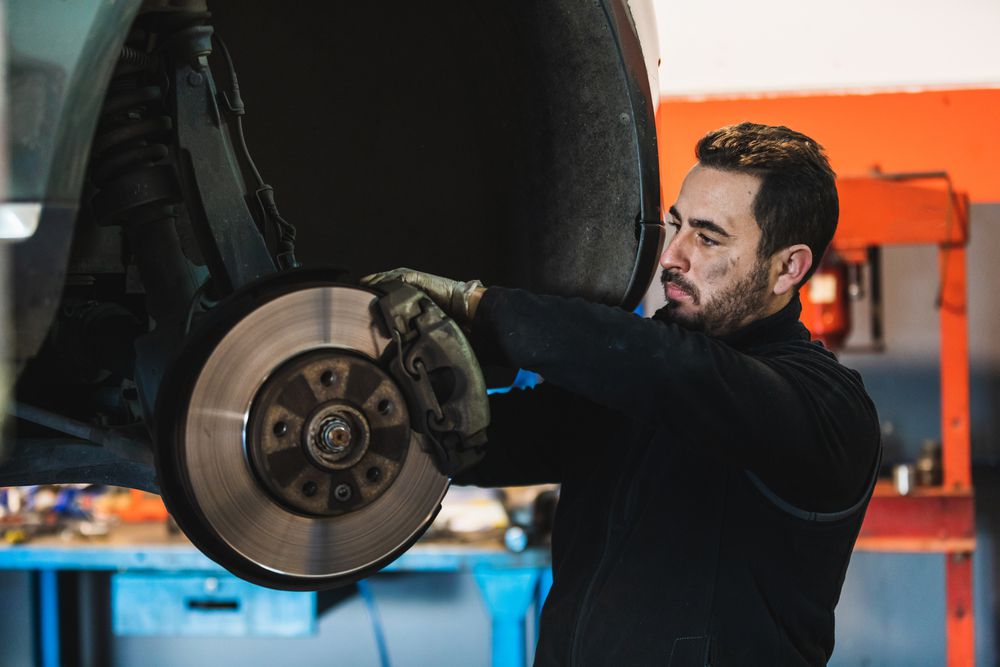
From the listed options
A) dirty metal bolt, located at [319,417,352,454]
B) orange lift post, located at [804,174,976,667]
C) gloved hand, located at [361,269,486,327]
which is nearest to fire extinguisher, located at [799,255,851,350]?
orange lift post, located at [804,174,976,667]

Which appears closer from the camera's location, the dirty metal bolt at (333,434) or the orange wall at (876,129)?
the dirty metal bolt at (333,434)

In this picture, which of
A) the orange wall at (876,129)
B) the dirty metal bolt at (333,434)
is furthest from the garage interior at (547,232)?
the dirty metal bolt at (333,434)

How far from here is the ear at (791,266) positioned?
889mm

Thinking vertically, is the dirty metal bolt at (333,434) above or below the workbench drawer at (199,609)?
above

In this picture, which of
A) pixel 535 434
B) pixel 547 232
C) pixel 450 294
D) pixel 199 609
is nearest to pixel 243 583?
pixel 199 609

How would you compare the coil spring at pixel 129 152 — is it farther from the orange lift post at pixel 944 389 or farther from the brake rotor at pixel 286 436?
the orange lift post at pixel 944 389

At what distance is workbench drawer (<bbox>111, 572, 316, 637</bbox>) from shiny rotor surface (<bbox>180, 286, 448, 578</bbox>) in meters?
1.76

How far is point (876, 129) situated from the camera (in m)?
2.03

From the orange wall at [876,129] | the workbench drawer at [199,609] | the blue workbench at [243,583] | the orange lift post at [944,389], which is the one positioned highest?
the orange wall at [876,129]

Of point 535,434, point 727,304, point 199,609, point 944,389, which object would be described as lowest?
point 199,609

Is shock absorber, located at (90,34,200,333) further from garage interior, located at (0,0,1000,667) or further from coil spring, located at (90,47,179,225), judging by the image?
garage interior, located at (0,0,1000,667)

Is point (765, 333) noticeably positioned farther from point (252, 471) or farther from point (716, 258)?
point (252, 471)

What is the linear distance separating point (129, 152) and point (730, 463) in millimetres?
523

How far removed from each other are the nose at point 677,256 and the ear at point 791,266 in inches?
3.4
